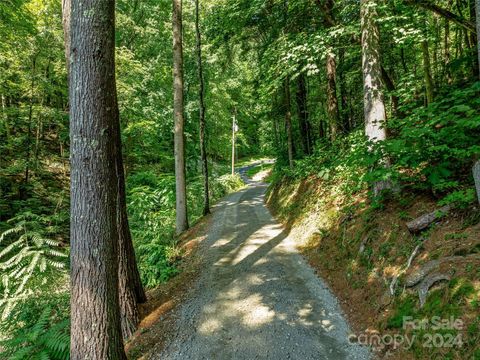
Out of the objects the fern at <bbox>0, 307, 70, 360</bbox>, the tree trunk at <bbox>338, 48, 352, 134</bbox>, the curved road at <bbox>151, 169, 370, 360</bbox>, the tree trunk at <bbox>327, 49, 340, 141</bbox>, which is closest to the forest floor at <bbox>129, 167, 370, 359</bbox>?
the curved road at <bbox>151, 169, 370, 360</bbox>

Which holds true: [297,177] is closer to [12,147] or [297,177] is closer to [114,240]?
[114,240]

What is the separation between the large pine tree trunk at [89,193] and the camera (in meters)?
2.94

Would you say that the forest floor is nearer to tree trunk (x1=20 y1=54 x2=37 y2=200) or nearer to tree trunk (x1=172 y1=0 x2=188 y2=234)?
tree trunk (x1=172 y1=0 x2=188 y2=234)

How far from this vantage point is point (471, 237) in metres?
3.25

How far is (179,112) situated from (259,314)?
285 inches

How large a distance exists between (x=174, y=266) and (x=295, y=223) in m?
4.01

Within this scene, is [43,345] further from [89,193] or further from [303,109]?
[303,109]

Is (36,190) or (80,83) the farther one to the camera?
(36,190)

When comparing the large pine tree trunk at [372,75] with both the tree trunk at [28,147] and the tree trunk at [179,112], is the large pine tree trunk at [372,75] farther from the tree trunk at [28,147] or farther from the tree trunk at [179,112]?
the tree trunk at [28,147]

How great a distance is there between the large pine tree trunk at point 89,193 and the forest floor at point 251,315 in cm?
105

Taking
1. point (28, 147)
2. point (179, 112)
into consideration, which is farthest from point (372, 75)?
point (28, 147)

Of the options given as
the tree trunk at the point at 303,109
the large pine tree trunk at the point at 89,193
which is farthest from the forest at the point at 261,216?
the tree trunk at the point at 303,109

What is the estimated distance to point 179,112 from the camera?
930 cm

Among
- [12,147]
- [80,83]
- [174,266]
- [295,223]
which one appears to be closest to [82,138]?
[80,83]
